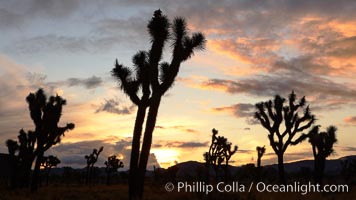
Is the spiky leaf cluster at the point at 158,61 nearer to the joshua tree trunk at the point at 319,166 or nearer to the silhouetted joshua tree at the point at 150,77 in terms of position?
the silhouetted joshua tree at the point at 150,77

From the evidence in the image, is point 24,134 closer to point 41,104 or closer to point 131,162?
point 41,104

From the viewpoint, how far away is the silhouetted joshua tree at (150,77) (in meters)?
17.4

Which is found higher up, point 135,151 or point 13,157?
point 13,157

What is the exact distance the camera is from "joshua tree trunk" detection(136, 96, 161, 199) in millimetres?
17406

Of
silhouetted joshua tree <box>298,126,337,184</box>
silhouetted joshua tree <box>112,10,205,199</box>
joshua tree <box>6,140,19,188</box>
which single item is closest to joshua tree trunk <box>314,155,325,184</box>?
silhouetted joshua tree <box>298,126,337,184</box>

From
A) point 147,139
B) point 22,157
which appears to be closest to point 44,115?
point 22,157

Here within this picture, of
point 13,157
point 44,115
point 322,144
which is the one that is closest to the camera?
point 44,115

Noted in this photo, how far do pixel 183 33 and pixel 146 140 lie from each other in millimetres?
4722

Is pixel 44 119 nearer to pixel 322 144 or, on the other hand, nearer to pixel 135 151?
pixel 135 151

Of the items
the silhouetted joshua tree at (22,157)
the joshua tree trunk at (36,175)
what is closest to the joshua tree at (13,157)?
the silhouetted joshua tree at (22,157)

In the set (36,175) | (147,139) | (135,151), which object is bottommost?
(36,175)

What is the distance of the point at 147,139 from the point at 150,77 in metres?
2.55

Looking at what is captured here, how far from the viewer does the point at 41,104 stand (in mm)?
27422

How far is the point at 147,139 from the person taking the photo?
57.8 feet
